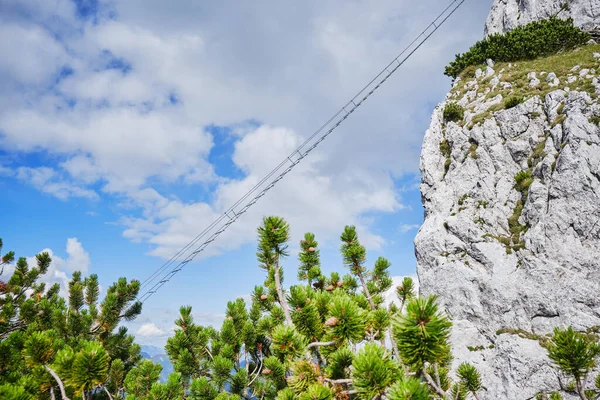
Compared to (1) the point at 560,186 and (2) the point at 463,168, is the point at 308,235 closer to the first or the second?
(1) the point at 560,186

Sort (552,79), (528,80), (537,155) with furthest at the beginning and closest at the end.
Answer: (528,80), (552,79), (537,155)

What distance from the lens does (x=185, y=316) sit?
6.05 meters

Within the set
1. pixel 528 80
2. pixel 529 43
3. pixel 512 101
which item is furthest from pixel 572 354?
pixel 529 43

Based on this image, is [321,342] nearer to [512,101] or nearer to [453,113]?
[512,101]

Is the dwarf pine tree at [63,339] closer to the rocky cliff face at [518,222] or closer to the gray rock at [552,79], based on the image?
the rocky cliff face at [518,222]

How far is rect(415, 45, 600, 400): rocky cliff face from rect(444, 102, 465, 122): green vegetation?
1.89ft

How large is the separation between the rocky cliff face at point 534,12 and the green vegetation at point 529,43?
1737 millimetres

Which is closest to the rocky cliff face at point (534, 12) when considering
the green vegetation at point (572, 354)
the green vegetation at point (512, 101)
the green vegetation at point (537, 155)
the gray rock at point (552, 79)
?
the gray rock at point (552, 79)

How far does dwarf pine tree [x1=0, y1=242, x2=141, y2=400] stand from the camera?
2701 mm

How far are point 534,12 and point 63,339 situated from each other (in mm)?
52688

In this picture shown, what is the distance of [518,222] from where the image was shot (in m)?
20.7

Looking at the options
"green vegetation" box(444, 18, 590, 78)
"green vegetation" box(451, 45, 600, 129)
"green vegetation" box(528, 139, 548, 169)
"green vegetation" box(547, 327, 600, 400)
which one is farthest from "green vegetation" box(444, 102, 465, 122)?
"green vegetation" box(547, 327, 600, 400)

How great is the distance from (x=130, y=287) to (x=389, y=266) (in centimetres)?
768

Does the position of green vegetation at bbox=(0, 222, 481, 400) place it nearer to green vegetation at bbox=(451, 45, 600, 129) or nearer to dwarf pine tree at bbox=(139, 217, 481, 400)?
dwarf pine tree at bbox=(139, 217, 481, 400)
